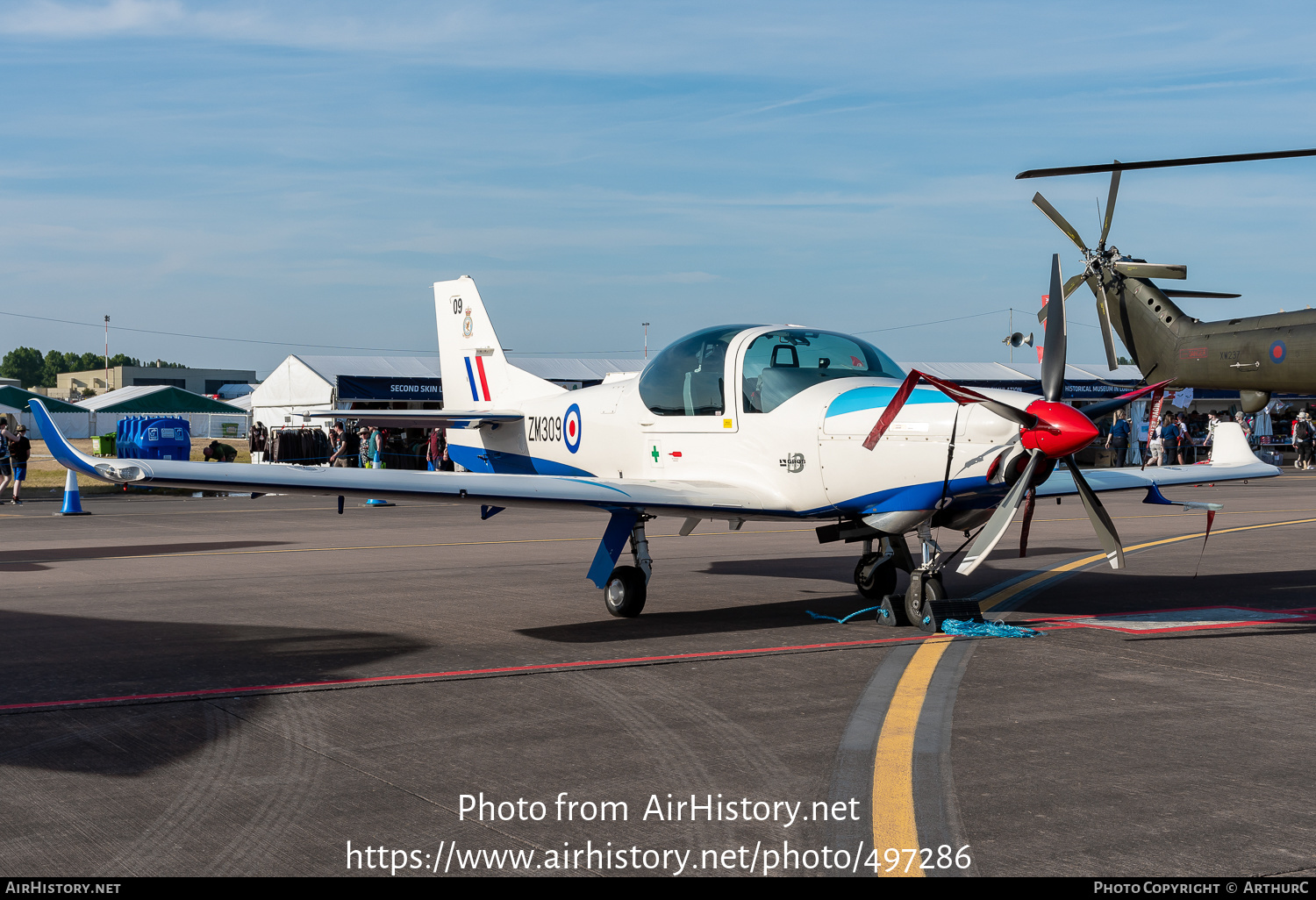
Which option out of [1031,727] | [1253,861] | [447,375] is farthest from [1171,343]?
[1253,861]

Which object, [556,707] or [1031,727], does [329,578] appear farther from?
[1031,727]

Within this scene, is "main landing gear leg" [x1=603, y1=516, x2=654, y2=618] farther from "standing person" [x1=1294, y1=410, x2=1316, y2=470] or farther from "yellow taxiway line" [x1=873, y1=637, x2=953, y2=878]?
"standing person" [x1=1294, y1=410, x2=1316, y2=470]

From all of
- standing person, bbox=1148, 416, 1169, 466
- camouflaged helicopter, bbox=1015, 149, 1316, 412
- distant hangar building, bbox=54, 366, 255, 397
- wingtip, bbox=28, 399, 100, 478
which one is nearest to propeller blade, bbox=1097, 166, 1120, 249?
camouflaged helicopter, bbox=1015, 149, 1316, 412

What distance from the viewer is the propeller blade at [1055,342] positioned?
867cm

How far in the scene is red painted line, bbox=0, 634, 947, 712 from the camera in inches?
265

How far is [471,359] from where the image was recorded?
48.4 feet

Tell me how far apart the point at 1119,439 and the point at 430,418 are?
31.4m

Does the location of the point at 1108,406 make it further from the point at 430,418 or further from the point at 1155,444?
the point at 1155,444

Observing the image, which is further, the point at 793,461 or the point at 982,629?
the point at 793,461

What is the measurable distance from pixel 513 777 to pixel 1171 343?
28.1 m

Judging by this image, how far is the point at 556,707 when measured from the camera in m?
6.69

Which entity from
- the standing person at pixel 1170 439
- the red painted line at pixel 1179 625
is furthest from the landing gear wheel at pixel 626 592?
the standing person at pixel 1170 439

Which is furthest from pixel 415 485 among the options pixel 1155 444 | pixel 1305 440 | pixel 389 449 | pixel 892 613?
pixel 1305 440

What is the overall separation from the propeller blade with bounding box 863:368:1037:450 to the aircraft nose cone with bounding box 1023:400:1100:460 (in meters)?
0.07
